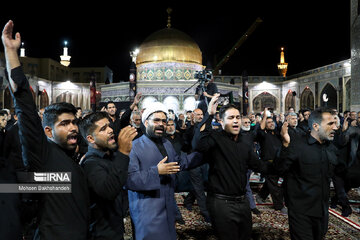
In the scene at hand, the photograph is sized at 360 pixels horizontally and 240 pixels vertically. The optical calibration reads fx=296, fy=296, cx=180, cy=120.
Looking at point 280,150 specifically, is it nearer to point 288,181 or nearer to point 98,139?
point 288,181

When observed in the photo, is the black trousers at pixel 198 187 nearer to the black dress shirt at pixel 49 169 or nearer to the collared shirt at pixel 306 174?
the collared shirt at pixel 306 174

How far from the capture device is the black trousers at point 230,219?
247 centimetres

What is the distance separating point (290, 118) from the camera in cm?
590

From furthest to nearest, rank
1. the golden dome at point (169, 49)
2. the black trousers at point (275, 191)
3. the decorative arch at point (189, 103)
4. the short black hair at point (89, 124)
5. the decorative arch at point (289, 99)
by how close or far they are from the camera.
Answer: the decorative arch at point (289, 99)
the golden dome at point (169, 49)
the decorative arch at point (189, 103)
the black trousers at point (275, 191)
the short black hair at point (89, 124)

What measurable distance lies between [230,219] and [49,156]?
154 centimetres

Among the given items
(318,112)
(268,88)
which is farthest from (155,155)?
(268,88)

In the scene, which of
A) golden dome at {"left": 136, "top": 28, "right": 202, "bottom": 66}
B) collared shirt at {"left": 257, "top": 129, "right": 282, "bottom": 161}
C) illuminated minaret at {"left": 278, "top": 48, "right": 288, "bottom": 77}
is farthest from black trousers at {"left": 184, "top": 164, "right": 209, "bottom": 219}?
illuminated minaret at {"left": 278, "top": 48, "right": 288, "bottom": 77}

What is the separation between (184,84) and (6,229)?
2213 centimetres

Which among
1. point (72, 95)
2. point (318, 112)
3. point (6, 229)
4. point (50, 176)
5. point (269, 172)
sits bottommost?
point (6, 229)

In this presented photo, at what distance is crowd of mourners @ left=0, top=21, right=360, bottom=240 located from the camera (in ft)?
5.35

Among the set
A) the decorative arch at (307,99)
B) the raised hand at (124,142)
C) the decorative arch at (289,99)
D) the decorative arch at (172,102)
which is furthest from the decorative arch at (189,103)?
the raised hand at (124,142)

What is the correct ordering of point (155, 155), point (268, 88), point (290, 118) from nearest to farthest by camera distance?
point (155, 155) < point (290, 118) < point (268, 88)

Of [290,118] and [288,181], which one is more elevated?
[290,118]

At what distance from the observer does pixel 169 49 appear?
2630 centimetres
